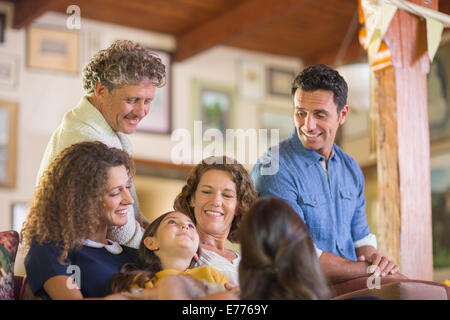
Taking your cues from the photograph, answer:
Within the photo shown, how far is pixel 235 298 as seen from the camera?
1448 mm

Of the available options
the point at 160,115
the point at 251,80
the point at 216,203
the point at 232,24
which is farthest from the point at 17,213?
the point at 216,203

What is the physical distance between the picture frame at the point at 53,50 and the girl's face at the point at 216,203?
325 cm

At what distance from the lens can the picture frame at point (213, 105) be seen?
565 centimetres

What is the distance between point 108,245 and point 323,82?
0.84 meters

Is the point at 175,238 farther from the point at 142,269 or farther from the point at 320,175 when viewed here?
the point at 320,175

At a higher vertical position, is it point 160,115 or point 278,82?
point 278,82

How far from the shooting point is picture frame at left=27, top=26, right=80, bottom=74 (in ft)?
16.3

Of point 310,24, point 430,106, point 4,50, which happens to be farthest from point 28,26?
point 430,106

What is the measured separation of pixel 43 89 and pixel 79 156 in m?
3.43

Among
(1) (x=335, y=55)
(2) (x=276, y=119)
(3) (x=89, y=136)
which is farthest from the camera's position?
(2) (x=276, y=119)

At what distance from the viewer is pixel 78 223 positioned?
1.62 metres

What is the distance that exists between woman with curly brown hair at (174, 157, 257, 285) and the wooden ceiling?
2722 mm

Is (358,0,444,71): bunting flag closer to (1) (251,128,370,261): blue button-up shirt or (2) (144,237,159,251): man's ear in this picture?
(1) (251,128,370,261): blue button-up shirt

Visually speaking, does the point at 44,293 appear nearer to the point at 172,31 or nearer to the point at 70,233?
the point at 70,233
